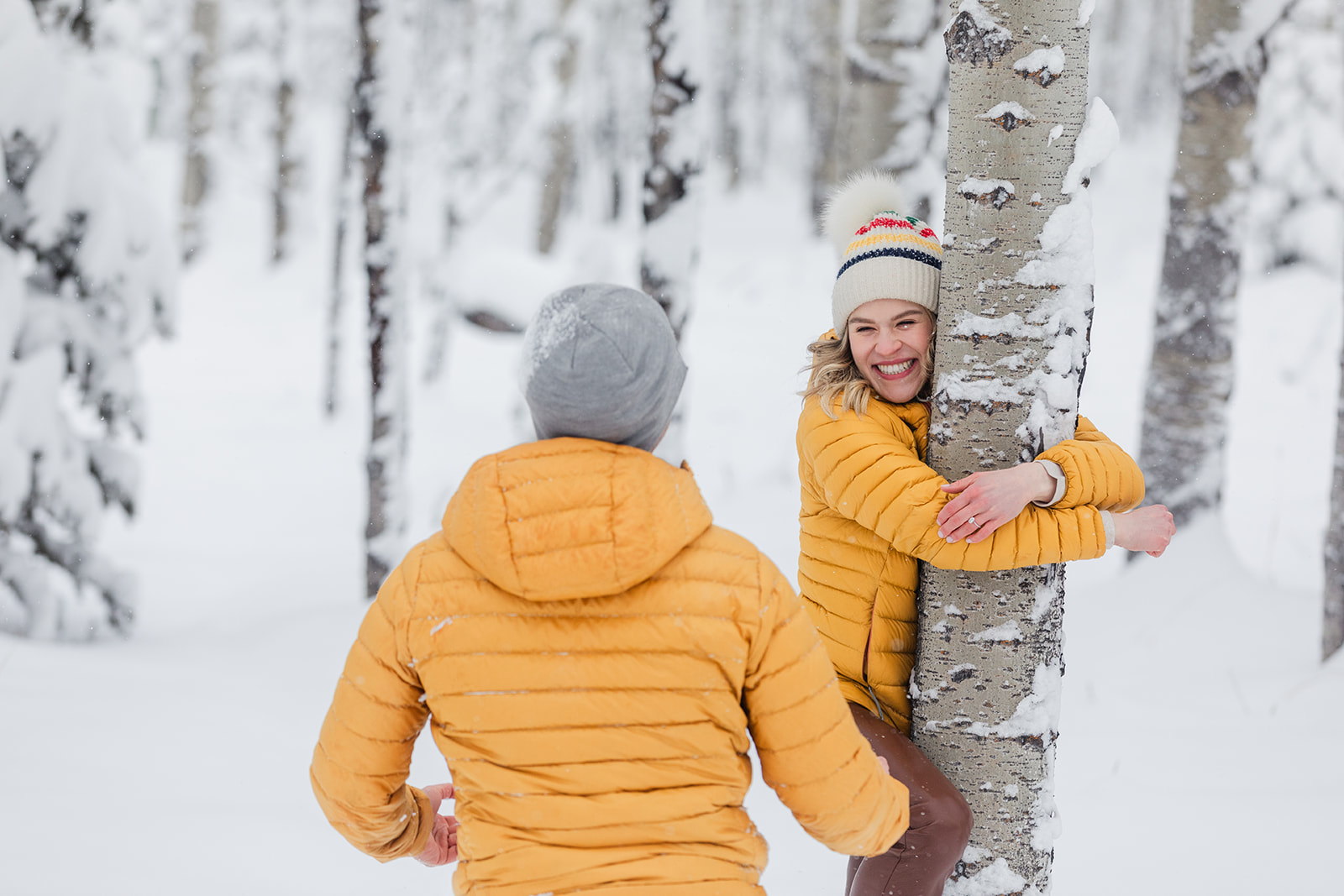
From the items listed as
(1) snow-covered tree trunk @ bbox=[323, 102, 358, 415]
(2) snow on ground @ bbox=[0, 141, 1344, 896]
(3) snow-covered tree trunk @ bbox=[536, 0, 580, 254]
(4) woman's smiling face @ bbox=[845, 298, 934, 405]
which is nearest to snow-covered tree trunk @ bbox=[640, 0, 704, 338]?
(2) snow on ground @ bbox=[0, 141, 1344, 896]

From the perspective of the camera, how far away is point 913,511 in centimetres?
193

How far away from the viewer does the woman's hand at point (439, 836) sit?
1.81m

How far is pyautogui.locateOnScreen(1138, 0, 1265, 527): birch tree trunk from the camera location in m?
5.54

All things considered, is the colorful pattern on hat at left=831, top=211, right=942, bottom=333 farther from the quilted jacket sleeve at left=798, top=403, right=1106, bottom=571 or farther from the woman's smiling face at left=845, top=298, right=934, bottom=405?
the quilted jacket sleeve at left=798, top=403, right=1106, bottom=571

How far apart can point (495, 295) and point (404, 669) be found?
51.6 ft

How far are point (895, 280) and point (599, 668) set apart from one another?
115cm

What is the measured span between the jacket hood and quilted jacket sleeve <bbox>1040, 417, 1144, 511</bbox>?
866 mm

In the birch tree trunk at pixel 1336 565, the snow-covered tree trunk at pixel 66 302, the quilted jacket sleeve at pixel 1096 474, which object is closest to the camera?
the quilted jacket sleeve at pixel 1096 474

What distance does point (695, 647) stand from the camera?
1410 mm

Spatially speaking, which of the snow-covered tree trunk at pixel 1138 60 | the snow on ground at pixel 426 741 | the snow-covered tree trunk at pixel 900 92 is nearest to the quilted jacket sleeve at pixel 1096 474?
the snow on ground at pixel 426 741

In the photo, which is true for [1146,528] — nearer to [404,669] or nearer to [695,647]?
[695,647]

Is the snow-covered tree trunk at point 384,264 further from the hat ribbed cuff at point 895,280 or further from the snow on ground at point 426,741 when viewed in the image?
the hat ribbed cuff at point 895,280

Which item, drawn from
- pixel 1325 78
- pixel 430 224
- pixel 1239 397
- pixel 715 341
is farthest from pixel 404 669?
pixel 430 224

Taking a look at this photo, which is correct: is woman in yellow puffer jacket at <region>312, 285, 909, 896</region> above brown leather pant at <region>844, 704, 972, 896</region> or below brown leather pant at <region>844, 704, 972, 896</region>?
above
